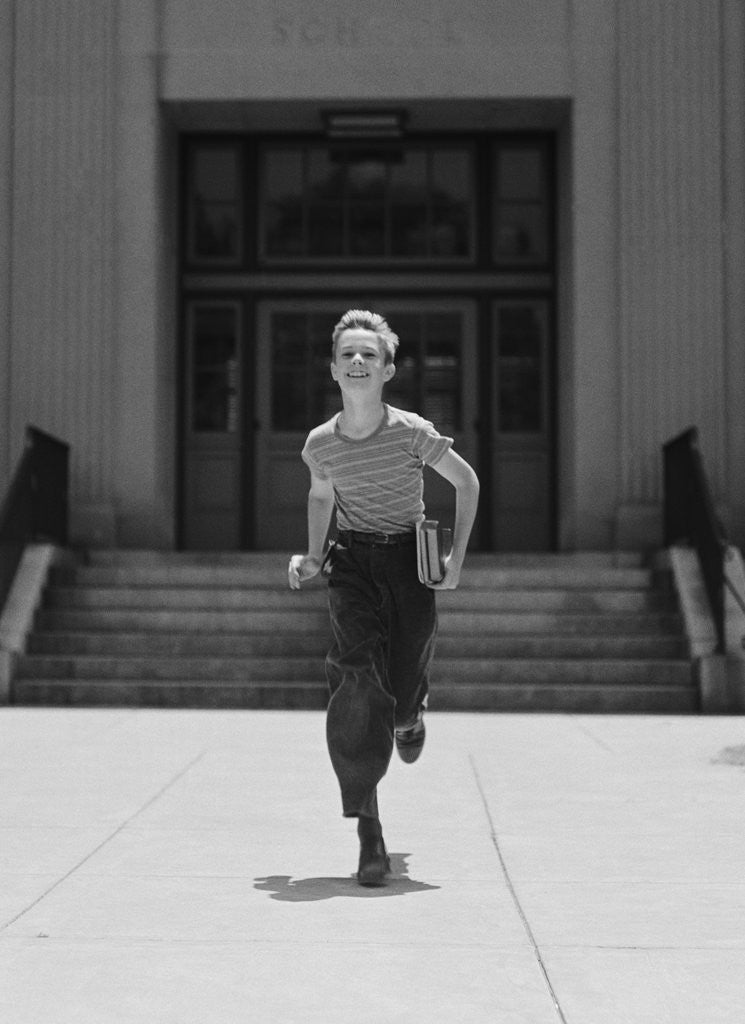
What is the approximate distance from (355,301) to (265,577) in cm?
441

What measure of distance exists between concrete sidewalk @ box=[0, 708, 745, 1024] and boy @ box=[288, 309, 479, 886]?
2.08ft

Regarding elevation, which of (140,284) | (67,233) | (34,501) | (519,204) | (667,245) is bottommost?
(34,501)

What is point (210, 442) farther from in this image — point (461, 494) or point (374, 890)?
point (374, 890)

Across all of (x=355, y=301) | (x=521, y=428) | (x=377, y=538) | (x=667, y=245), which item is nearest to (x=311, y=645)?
(x=521, y=428)

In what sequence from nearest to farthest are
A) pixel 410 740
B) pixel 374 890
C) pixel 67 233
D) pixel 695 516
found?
pixel 374 890, pixel 410 740, pixel 695 516, pixel 67 233

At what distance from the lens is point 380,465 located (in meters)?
5.15

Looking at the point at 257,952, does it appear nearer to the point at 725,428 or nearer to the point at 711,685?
the point at 711,685

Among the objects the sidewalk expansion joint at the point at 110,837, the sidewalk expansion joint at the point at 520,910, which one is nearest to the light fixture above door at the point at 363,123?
the sidewalk expansion joint at the point at 110,837

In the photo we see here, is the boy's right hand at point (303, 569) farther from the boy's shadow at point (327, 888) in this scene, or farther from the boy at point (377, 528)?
the boy's shadow at point (327, 888)

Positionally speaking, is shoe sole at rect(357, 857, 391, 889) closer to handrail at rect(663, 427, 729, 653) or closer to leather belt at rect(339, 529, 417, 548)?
leather belt at rect(339, 529, 417, 548)

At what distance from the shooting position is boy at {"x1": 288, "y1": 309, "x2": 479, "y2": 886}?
200 inches

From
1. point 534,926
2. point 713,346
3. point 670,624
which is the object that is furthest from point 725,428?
point 534,926

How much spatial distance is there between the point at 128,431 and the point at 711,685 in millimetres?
6235

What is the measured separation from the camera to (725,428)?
14508mm
